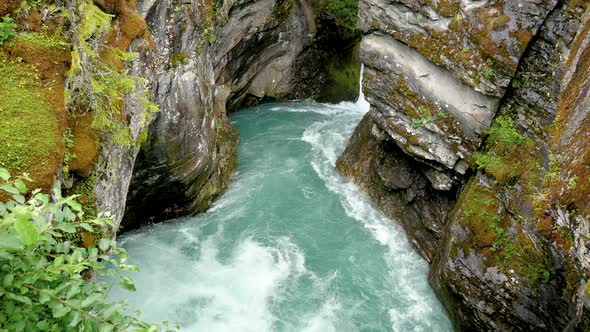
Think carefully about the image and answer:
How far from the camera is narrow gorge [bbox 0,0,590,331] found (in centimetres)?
662

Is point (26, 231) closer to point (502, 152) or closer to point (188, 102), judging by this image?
point (188, 102)

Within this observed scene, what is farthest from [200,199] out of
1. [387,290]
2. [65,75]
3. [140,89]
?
[65,75]

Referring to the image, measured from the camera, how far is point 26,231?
A: 2.32 metres

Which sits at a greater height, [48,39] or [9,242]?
[48,39]

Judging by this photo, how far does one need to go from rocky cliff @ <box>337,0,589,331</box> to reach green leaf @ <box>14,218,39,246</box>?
6501 mm

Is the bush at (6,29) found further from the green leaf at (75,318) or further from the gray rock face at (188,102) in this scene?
the green leaf at (75,318)

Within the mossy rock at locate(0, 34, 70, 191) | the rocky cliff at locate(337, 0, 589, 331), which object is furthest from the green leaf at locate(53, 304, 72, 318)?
the rocky cliff at locate(337, 0, 589, 331)

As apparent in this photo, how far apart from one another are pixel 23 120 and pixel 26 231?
14.1ft

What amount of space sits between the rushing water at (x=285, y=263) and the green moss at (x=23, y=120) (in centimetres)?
497

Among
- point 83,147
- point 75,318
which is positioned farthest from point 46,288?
point 83,147

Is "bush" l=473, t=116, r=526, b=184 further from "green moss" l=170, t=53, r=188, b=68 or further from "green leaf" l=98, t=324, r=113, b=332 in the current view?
"green leaf" l=98, t=324, r=113, b=332

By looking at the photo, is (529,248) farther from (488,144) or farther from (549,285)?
(488,144)

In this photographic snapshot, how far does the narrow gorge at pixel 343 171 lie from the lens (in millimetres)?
6621

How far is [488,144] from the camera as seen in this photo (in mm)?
10492
